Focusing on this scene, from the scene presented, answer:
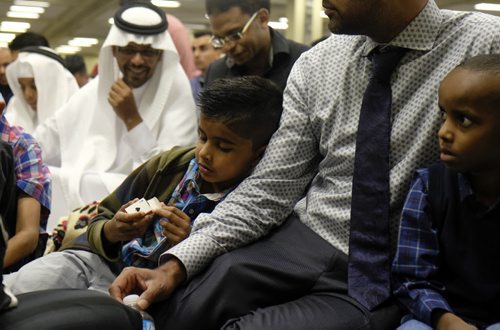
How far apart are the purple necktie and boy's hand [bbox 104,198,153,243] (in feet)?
2.00

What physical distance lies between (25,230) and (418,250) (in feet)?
4.46

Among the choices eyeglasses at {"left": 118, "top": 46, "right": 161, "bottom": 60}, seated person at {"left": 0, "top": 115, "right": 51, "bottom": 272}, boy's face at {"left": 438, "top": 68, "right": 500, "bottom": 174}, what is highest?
boy's face at {"left": 438, "top": 68, "right": 500, "bottom": 174}

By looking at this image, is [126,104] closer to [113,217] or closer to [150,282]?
[113,217]

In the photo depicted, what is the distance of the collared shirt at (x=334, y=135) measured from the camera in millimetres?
2057

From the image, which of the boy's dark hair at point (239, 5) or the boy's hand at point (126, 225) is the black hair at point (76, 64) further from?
the boy's hand at point (126, 225)

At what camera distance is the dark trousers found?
6.31 feet

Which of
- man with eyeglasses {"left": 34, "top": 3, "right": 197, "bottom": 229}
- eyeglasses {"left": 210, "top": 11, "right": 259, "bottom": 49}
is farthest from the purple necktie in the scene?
man with eyeglasses {"left": 34, "top": 3, "right": 197, "bottom": 229}

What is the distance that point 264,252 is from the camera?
2092mm

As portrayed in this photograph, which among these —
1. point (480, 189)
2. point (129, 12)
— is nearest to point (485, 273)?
point (480, 189)

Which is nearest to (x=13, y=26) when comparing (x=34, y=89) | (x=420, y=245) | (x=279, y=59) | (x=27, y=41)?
(x=27, y=41)

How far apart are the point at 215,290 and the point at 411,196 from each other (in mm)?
572

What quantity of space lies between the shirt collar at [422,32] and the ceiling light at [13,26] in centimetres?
1492

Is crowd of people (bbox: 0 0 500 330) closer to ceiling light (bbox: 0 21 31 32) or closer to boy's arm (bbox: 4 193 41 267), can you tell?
boy's arm (bbox: 4 193 41 267)

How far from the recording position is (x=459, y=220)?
1876 mm
